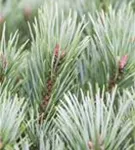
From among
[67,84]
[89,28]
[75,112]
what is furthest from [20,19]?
[75,112]

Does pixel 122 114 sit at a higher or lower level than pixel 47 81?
lower

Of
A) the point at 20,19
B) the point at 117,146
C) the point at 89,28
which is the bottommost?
the point at 117,146

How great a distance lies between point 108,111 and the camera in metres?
0.53

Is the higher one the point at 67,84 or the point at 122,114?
the point at 67,84

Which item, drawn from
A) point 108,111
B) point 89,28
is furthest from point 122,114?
point 89,28

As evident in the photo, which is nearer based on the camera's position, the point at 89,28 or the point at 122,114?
the point at 122,114

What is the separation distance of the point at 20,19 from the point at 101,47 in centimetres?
24

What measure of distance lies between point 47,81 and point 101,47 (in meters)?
0.09

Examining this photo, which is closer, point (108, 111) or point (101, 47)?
point (108, 111)

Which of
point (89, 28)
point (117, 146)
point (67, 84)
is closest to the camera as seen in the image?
point (117, 146)

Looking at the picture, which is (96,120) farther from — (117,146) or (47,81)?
(47,81)

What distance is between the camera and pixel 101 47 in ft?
2.05

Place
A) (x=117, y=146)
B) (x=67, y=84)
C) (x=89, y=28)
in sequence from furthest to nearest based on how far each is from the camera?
1. (x=89, y=28)
2. (x=67, y=84)
3. (x=117, y=146)

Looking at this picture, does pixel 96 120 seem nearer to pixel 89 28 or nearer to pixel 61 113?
pixel 61 113
